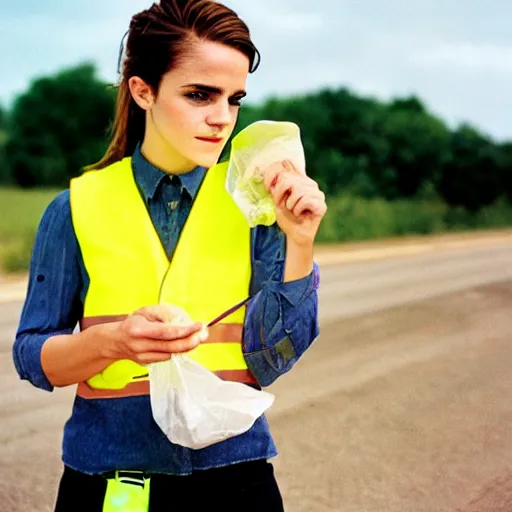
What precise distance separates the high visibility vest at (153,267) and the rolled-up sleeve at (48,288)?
0.03 meters

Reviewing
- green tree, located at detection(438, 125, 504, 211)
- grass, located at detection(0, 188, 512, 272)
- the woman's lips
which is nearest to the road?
the woman's lips

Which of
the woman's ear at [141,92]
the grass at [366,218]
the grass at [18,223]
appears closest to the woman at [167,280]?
the woman's ear at [141,92]

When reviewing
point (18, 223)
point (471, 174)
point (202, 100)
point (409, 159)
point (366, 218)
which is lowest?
point (18, 223)

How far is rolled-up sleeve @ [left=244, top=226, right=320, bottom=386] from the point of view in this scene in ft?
5.33

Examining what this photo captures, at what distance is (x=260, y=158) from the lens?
5.22ft

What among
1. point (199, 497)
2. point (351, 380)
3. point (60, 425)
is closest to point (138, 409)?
point (199, 497)

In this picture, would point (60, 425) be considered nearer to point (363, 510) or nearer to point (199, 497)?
point (363, 510)

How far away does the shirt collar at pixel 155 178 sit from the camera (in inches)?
67.6

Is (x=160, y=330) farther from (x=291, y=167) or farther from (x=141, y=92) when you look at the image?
(x=141, y=92)

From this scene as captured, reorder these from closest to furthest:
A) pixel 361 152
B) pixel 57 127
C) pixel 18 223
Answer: pixel 18 223 < pixel 361 152 < pixel 57 127

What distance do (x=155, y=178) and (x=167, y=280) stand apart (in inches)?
7.9

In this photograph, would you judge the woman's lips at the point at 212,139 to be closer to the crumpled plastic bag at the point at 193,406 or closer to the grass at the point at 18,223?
the crumpled plastic bag at the point at 193,406

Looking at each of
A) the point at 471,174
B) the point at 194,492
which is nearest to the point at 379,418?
the point at 194,492

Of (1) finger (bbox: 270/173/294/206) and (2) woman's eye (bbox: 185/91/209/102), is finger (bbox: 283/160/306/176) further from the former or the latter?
(2) woman's eye (bbox: 185/91/209/102)
